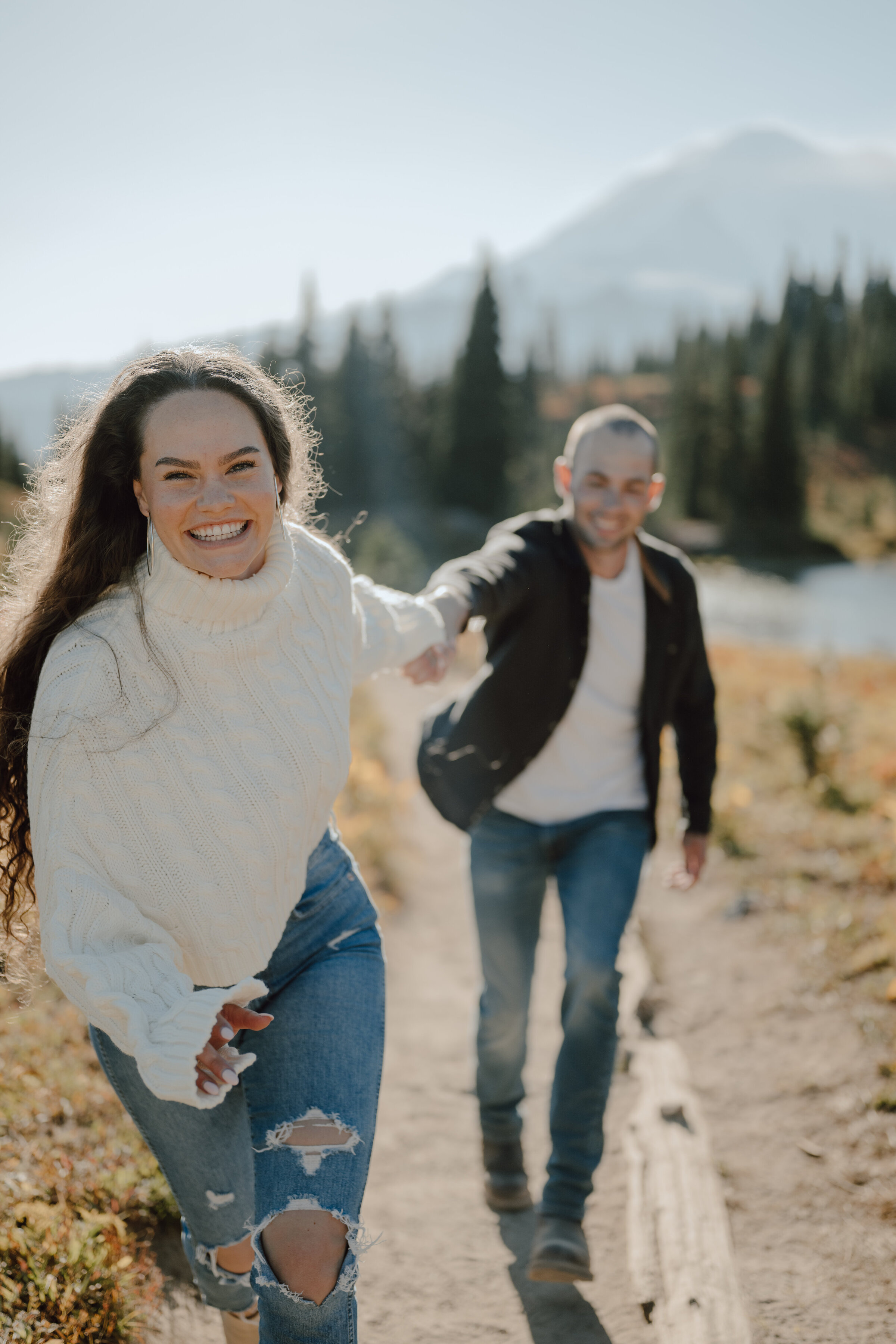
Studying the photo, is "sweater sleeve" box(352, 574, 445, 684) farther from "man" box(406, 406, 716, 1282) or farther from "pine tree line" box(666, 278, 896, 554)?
"pine tree line" box(666, 278, 896, 554)

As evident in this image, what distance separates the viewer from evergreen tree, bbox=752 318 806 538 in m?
50.0

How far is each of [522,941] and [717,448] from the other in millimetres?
51814

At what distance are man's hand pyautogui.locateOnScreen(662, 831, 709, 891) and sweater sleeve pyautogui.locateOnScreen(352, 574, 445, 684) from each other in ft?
4.49

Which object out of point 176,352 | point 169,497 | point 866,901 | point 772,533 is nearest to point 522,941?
point 169,497

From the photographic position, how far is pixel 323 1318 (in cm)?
174

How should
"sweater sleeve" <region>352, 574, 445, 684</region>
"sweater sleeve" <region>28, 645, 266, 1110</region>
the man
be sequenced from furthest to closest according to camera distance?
1. the man
2. "sweater sleeve" <region>352, 574, 445, 684</region>
3. "sweater sleeve" <region>28, 645, 266, 1110</region>

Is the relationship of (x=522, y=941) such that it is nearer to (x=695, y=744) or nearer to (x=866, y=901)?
(x=695, y=744)

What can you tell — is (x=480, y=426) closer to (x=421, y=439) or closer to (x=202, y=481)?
(x=421, y=439)

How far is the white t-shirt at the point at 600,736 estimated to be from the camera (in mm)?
3197

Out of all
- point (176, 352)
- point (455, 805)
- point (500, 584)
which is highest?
point (176, 352)

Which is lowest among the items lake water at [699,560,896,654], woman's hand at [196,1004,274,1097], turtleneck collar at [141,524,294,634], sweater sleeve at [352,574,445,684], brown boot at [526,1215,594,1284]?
Answer: lake water at [699,560,896,654]

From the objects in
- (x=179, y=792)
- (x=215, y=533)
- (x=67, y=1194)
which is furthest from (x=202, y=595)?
(x=67, y=1194)

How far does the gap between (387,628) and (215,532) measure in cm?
74

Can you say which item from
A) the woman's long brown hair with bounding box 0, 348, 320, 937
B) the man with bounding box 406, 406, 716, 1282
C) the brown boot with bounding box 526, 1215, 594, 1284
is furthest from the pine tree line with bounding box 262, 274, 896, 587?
the woman's long brown hair with bounding box 0, 348, 320, 937
